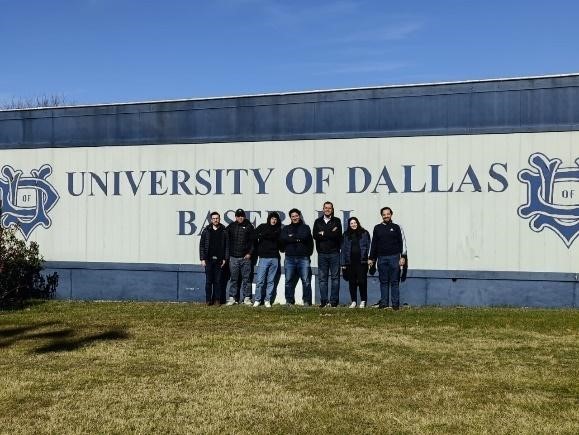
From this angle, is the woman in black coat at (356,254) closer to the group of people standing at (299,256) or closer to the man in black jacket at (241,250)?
the group of people standing at (299,256)

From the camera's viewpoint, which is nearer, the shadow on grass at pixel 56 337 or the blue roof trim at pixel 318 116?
the shadow on grass at pixel 56 337

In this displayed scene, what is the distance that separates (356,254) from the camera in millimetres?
13453

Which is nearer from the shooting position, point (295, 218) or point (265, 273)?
point (295, 218)

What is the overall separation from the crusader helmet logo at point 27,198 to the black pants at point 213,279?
429cm

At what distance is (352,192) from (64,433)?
9.41 m

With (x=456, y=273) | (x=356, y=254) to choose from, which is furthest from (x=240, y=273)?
(x=456, y=273)

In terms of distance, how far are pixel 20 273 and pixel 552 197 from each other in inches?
401

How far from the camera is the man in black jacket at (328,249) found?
530 inches

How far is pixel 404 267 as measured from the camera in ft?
44.3

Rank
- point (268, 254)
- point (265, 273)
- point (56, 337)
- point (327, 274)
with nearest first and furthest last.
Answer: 1. point (56, 337)
2. point (327, 274)
3. point (268, 254)
4. point (265, 273)

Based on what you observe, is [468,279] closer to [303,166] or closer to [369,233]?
[369,233]

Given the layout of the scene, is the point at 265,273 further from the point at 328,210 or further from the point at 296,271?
the point at 328,210

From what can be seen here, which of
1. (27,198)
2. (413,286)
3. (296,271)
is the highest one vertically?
(27,198)

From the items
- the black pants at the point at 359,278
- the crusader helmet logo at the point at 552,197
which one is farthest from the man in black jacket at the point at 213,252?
the crusader helmet logo at the point at 552,197
